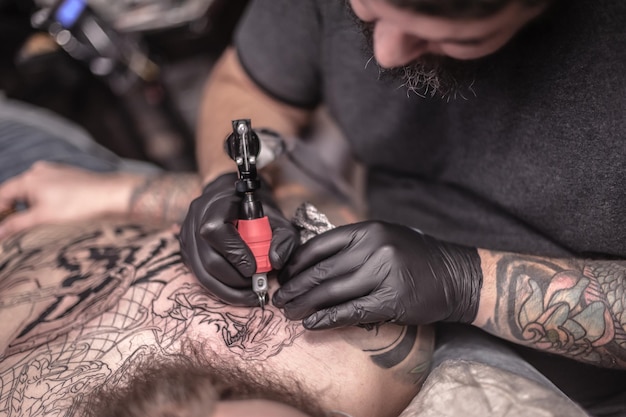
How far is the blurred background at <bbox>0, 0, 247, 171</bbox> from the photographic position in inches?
87.1

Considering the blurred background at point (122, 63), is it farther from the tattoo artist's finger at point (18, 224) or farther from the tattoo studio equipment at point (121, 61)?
the tattoo artist's finger at point (18, 224)

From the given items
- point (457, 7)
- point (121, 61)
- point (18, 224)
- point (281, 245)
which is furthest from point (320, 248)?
point (121, 61)

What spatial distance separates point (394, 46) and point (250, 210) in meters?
0.41

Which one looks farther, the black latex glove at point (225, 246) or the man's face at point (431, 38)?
the black latex glove at point (225, 246)

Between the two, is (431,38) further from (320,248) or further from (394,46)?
(320,248)

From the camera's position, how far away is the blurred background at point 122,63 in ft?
7.26

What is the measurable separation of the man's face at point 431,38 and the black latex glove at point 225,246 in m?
0.40

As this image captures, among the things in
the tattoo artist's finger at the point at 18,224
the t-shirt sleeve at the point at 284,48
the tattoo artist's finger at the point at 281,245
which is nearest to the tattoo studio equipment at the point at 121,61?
the t-shirt sleeve at the point at 284,48

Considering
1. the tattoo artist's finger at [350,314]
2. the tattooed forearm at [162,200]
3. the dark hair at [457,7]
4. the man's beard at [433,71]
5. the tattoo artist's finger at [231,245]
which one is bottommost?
the tattooed forearm at [162,200]

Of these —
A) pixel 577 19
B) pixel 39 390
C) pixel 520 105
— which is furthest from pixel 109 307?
pixel 577 19

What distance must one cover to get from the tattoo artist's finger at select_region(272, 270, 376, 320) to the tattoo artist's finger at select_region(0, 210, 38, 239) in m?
0.91

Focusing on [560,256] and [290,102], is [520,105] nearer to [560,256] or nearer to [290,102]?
[560,256]

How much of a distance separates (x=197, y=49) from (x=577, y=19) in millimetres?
1869

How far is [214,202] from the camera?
1.20 meters
